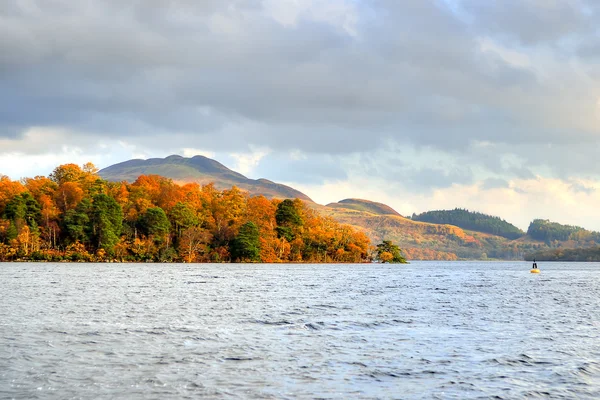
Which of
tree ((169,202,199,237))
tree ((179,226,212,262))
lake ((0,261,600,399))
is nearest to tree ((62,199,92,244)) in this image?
tree ((169,202,199,237))

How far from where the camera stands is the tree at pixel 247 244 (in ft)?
611

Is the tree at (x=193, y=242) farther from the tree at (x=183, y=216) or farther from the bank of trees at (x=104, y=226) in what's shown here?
the tree at (x=183, y=216)

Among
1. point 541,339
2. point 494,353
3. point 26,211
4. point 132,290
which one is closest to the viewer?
point 494,353

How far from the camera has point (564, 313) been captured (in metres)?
46.5

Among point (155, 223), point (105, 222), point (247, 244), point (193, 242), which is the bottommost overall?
point (247, 244)

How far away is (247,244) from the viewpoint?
186 m

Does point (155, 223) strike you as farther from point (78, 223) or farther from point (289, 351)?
point (289, 351)

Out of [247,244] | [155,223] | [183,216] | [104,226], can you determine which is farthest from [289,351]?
[183,216]

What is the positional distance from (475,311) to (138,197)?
518 feet

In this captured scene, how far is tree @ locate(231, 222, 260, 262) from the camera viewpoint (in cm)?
18625

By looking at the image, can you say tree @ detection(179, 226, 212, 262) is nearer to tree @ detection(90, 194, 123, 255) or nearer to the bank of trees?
the bank of trees

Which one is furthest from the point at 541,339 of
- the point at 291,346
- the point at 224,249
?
the point at 224,249

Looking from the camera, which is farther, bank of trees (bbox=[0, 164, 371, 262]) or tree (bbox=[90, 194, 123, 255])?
tree (bbox=[90, 194, 123, 255])

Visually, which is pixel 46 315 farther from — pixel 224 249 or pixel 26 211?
pixel 224 249
